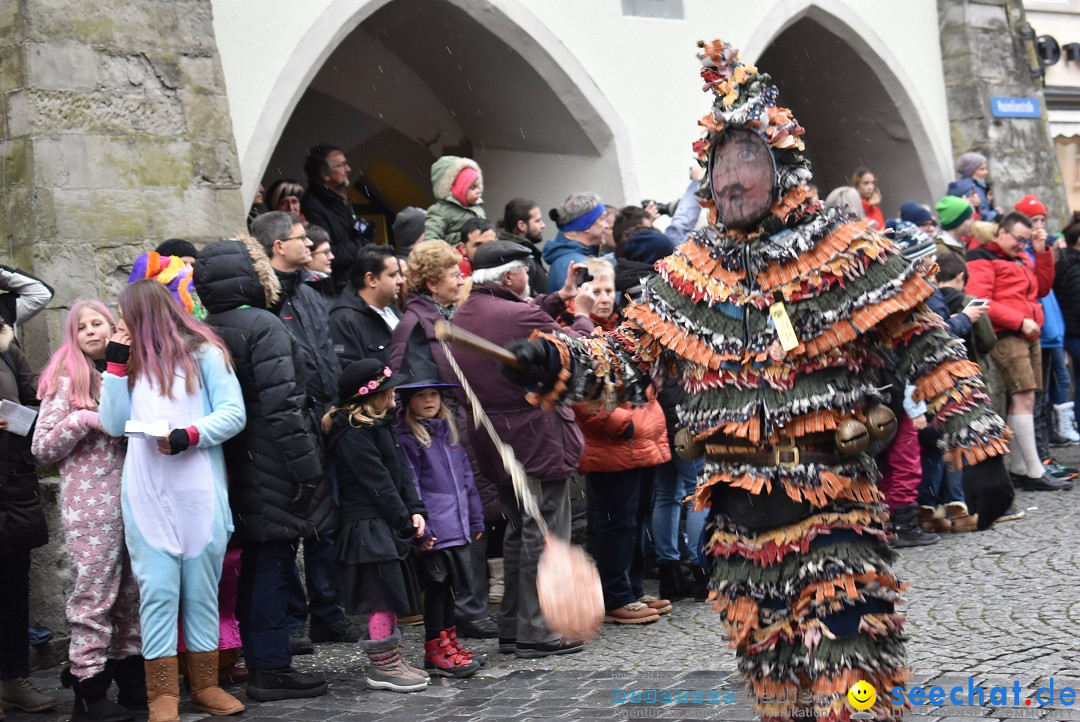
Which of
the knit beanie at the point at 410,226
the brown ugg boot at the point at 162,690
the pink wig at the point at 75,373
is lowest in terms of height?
the brown ugg boot at the point at 162,690

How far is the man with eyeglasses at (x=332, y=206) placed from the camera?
8.84 meters

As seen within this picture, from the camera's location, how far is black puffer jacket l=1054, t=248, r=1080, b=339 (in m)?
10.9

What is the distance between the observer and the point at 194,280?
599 centimetres

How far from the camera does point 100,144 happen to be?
7.57 meters

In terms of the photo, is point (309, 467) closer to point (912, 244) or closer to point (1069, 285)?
point (912, 244)

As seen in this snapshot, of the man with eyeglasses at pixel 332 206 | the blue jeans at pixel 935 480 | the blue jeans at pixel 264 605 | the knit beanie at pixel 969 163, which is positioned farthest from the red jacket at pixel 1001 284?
the blue jeans at pixel 264 605

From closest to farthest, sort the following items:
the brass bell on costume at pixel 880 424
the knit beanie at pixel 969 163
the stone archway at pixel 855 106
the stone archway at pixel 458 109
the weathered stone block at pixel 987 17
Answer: the brass bell on costume at pixel 880 424 < the stone archway at pixel 458 109 < the knit beanie at pixel 969 163 < the stone archway at pixel 855 106 < the weathered stone block at pixel 987 17

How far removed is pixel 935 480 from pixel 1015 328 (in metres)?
1.61

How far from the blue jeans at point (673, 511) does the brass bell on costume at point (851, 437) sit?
3313 millimetres

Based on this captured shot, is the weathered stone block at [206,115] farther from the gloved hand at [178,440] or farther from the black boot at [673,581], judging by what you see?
the black boot at [673,581]

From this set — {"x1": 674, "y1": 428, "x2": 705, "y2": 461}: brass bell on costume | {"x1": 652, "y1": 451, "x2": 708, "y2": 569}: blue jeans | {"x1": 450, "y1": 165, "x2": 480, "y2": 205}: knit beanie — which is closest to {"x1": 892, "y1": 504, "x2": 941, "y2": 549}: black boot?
{"x1": 652, "y1": 451, "x2": 708, "y2": 569}: blue jeans

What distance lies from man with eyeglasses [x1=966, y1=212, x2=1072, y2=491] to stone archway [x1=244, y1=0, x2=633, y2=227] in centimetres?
294

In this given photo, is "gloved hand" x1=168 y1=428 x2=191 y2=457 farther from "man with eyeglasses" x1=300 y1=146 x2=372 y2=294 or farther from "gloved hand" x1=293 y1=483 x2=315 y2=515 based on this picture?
"man with eyeglasses" x1=300 y1=146 x2=372 y2=294

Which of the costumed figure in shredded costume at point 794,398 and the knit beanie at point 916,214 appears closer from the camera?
the costumed figure in shredded costume at point 794,398
